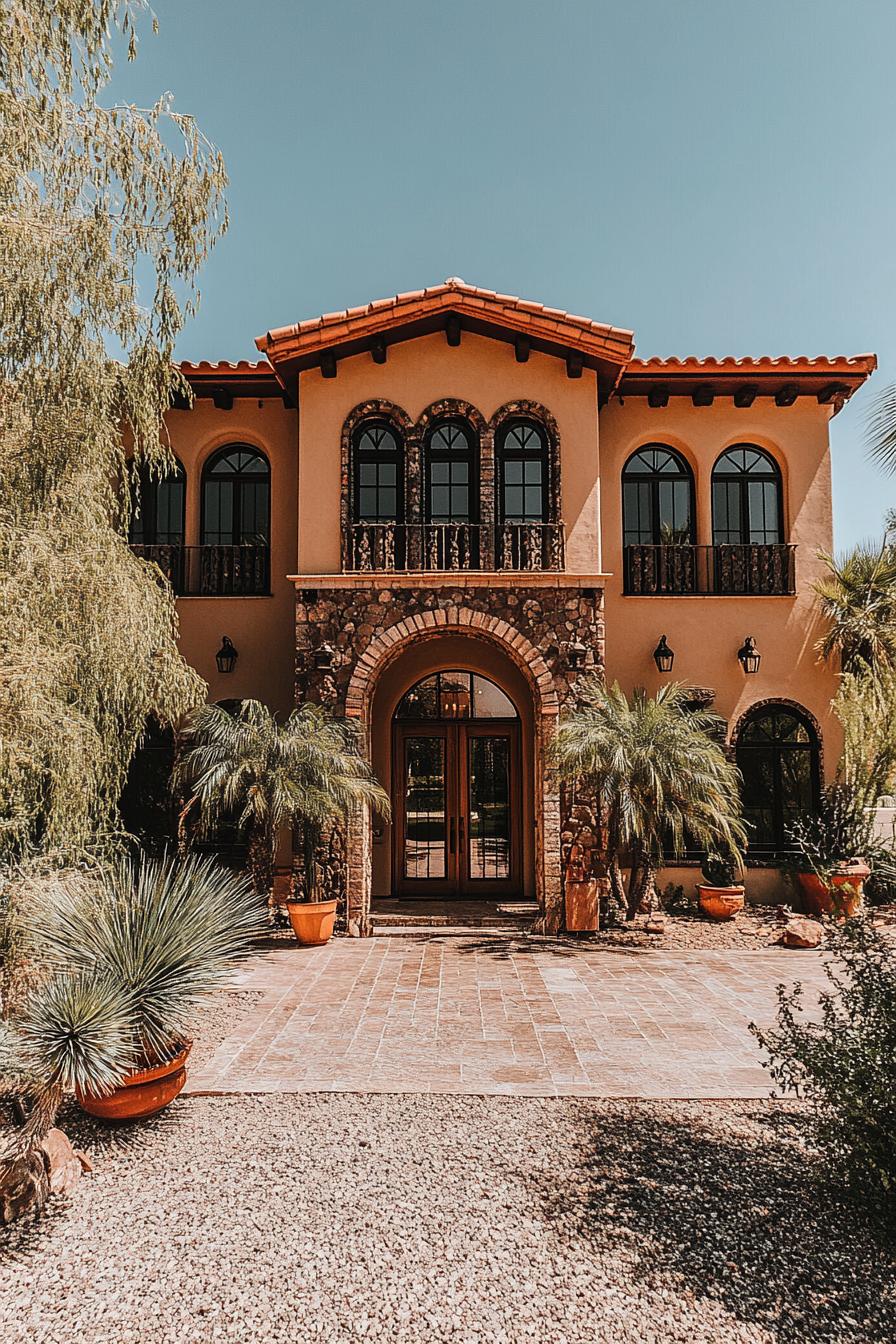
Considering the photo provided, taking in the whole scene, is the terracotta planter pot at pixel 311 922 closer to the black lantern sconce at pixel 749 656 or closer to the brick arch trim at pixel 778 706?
the brick arch trim at pixel 778 706

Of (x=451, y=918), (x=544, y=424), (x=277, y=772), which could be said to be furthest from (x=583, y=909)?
(x=544, y=424)

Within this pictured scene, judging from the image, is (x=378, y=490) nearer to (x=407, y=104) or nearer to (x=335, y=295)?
(x=335, y=295)

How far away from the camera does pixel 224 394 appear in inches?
490

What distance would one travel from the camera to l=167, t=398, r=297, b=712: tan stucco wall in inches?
493

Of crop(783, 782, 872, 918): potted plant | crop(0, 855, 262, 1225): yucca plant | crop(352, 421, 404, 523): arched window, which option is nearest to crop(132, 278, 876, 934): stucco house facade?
crop(352, 421, 404, 523): arched window

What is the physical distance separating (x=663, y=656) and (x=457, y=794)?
151 inches

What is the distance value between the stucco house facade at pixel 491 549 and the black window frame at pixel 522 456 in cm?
4

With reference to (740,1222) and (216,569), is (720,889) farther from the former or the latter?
(216,569)

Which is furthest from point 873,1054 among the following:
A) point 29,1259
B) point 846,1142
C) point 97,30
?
point 97,30

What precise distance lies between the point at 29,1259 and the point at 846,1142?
13.3ft

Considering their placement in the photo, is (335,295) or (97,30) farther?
(335,295)

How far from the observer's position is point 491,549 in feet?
37.6

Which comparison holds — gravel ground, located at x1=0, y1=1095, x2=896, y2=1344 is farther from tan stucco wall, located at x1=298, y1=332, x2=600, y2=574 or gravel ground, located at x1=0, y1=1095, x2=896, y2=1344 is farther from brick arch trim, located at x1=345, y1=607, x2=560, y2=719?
tan stucco wall, located at x1=298, y1=332, x2=600, y2=574

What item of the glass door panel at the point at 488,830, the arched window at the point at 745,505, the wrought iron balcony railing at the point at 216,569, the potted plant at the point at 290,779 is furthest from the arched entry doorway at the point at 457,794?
the arched window at the point at 745,505
